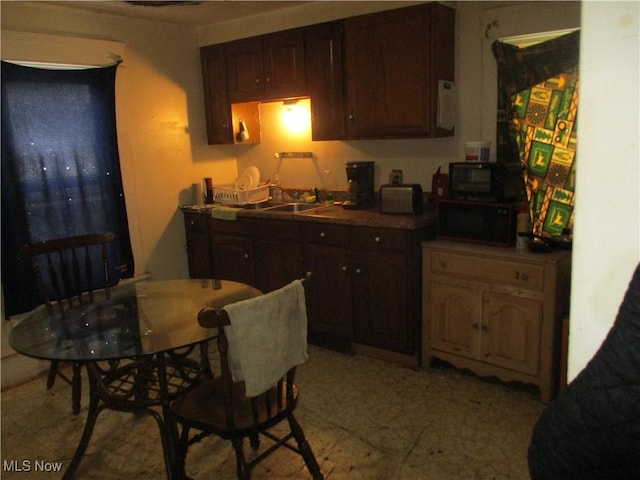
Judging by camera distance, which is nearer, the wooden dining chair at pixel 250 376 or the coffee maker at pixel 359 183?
the wooden dining chair at pixel 250 376

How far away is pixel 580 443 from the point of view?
0.61 meters

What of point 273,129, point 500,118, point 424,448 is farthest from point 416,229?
point 273,129

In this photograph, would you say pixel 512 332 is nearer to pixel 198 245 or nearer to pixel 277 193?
pixel 277 193

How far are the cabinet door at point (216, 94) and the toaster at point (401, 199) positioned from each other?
1.57m

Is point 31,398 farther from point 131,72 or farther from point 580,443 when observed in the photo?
point 580,443

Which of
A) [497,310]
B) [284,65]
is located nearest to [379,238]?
[497,310]

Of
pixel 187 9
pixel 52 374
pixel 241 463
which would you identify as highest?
pixel 187 9

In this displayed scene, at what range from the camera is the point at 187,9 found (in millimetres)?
3635

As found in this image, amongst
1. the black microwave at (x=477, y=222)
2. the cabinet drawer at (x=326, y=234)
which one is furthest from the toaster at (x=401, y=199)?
the cabinet drawer at (x=326, y=234)

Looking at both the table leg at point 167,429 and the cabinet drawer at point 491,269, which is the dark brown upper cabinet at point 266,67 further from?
the table leg at point 167,429

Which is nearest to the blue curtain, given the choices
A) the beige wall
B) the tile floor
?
the beige wall

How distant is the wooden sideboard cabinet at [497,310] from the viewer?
2666 mm

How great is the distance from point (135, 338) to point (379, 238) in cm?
163

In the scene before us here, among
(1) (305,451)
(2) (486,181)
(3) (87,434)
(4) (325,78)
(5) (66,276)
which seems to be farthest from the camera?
(4) (325,78)
